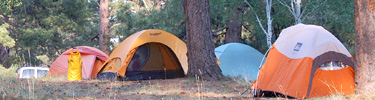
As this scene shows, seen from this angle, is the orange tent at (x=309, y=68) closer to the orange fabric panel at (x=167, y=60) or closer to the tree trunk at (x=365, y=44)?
the tree trunk at (x=365, y=44)

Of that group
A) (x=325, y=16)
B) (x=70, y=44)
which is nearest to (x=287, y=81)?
(x=325, y=16)

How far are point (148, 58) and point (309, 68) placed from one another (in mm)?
6064

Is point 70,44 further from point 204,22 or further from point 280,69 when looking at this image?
A: point 280,69

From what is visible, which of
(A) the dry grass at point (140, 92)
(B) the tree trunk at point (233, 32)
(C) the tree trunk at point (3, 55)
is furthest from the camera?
(C) the tree trunk at point (3, 55)

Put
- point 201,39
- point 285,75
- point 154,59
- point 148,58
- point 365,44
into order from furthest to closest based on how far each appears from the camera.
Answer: point 154,59, point 148,58, point 201,39, point 285,75, point 365,44

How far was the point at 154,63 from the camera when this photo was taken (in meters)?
→ 12.0

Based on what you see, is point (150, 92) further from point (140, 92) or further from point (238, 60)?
point (238, 60)

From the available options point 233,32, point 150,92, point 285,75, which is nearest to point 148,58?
point 150,92

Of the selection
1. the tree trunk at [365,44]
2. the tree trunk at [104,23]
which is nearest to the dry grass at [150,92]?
the tree trunk at [365,44]

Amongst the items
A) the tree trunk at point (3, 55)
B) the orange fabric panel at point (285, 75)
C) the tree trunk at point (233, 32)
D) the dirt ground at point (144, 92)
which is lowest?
the dirt ground at point (144, 92)

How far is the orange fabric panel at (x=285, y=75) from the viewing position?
21.9 feet

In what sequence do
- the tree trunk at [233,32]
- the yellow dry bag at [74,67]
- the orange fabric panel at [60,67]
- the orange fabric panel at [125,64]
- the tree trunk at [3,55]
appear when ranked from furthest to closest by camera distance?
1. the tree trunk at [3,55]
2. the tree trunk at [233,32]
3. the orange fabric panel at [60,67]
4. the yellow dry bag at [74,67]
5. the orange fabric panel at [125,64]

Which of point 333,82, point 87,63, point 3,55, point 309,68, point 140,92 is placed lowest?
point 140,92

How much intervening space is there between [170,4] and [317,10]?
20.7 feet
